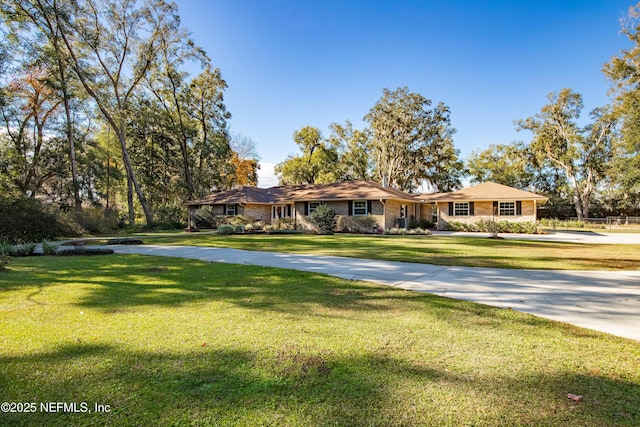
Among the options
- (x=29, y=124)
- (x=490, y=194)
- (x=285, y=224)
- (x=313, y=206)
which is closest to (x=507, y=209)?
(x=490, y=194)

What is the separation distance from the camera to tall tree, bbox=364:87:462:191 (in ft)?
125

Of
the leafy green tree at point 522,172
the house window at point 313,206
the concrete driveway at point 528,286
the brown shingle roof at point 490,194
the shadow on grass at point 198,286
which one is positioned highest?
the leafy green tree at point 522,172

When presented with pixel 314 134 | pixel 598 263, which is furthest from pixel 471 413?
pixel 314 134

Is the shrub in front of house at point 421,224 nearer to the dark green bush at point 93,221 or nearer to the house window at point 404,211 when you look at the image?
the house window at point 404,211

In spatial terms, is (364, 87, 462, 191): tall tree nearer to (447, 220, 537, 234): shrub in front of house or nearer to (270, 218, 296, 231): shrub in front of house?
(447, 220, 537, 234): shrub in front of house

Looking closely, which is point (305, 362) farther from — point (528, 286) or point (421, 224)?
point (421, 224)

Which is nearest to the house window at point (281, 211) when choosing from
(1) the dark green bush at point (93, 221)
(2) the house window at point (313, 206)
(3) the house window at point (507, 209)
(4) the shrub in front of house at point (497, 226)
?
(2) the house window at point (313, 206)

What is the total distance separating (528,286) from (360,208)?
58.0 feet

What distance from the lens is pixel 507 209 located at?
24.2 meters

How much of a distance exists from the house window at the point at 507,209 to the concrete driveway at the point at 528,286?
18242 millimetres

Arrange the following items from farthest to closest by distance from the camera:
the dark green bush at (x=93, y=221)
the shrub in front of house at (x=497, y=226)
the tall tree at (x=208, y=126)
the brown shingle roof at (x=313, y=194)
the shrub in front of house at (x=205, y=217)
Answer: the tall tree at (x=208, y=126)
the shrub in front of house at (x=205, y=217)
the brown shingle roof at (x=313, y=194)
the shrub in front of house at (x=497, y=226)
the dark green bush at (x=93, y=221)

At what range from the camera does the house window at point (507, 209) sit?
24078 millimetres

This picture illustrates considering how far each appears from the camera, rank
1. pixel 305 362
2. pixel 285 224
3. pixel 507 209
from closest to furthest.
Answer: pixel 305 362 → pixel 507 209 → pixel 285 224

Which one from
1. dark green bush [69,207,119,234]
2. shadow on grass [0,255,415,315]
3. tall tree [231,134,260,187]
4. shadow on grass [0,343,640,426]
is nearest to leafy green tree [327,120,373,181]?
tall tree [231,134,260,187]
